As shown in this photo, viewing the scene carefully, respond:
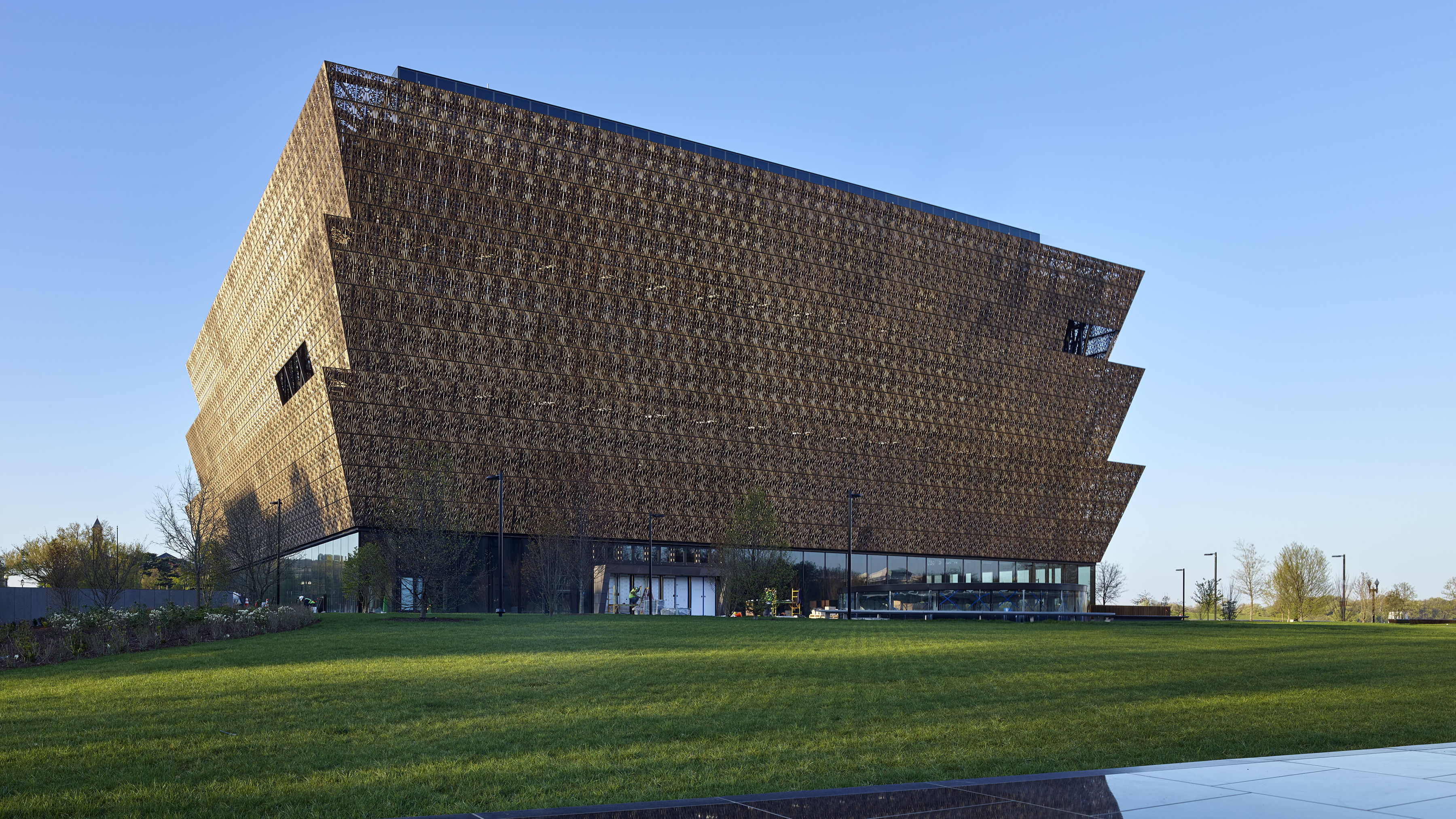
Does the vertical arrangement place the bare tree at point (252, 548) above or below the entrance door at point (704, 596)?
above

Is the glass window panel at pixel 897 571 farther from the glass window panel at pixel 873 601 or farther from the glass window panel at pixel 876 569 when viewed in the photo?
the glass window panel at pixel 873 601

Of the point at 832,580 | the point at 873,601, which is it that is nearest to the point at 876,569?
the point at 832,580

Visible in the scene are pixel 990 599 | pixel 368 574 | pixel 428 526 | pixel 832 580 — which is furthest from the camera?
pixel 832 580

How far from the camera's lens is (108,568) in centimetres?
6431

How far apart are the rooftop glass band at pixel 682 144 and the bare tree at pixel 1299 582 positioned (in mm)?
38697

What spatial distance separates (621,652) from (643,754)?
14039mm

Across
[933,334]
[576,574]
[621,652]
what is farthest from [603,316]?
[621,652]

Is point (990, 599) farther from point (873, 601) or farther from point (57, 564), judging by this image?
point (57, 564)

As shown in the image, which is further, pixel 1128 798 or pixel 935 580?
pixel 935 580

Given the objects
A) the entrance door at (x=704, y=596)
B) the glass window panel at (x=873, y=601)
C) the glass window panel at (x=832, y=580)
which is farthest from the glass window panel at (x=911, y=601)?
the entrance door at (x=704, y=596)

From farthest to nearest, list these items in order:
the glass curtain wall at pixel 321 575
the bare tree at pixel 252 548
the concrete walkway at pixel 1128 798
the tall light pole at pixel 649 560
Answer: the bare tree at pixel 252 548
the glass curtain wall at pixel 321 575
the tall light pole at pixel 649 560
the concrete walkway at pixel 1128 798

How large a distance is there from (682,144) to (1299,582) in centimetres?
6798

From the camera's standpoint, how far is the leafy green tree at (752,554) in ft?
205

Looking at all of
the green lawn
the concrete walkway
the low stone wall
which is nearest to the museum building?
the low stone wall
